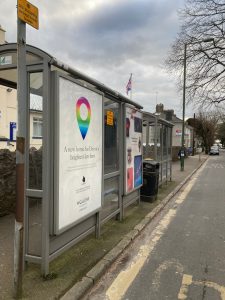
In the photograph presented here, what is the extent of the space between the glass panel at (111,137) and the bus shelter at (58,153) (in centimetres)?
81

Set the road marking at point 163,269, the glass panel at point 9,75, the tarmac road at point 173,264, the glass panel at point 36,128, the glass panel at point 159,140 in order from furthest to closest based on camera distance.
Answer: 1. the glass panel at point 159,140
2. the glass panel at point 9,75
3. the road marking at point 163,269
4. the glass panel at point 36,128
5. the tarmac road at point 173,264

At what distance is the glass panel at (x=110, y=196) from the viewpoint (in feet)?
22.0

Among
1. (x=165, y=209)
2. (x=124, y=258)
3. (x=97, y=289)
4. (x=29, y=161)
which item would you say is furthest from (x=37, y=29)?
(x=165, y=209)

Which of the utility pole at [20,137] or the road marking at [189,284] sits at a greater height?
the utility pole at [20,137]

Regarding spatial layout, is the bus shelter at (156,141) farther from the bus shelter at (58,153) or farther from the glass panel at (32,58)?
the glass panel at (32,58)

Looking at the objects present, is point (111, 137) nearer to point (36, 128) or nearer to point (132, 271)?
point (36, 128)

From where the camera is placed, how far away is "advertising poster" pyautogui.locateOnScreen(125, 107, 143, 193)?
25.5 ft

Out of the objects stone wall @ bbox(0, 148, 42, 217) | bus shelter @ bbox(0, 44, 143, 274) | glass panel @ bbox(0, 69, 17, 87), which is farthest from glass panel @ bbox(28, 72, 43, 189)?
stone wall @ bbox(0, 148, 42, 217)

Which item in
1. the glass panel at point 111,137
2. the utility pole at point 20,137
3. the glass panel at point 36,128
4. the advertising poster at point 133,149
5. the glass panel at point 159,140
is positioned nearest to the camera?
the utility pole at point 20,137

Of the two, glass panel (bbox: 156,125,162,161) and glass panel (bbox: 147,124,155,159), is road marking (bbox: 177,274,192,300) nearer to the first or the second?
glass panel (bbox: 147,124,155,159)

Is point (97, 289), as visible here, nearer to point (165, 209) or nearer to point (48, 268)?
point (48, 268)

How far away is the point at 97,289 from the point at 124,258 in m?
1.24

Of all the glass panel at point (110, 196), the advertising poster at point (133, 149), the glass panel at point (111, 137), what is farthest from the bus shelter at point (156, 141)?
the glass panel at point (110, 196)

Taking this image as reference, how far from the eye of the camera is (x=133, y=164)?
827 centimetres
